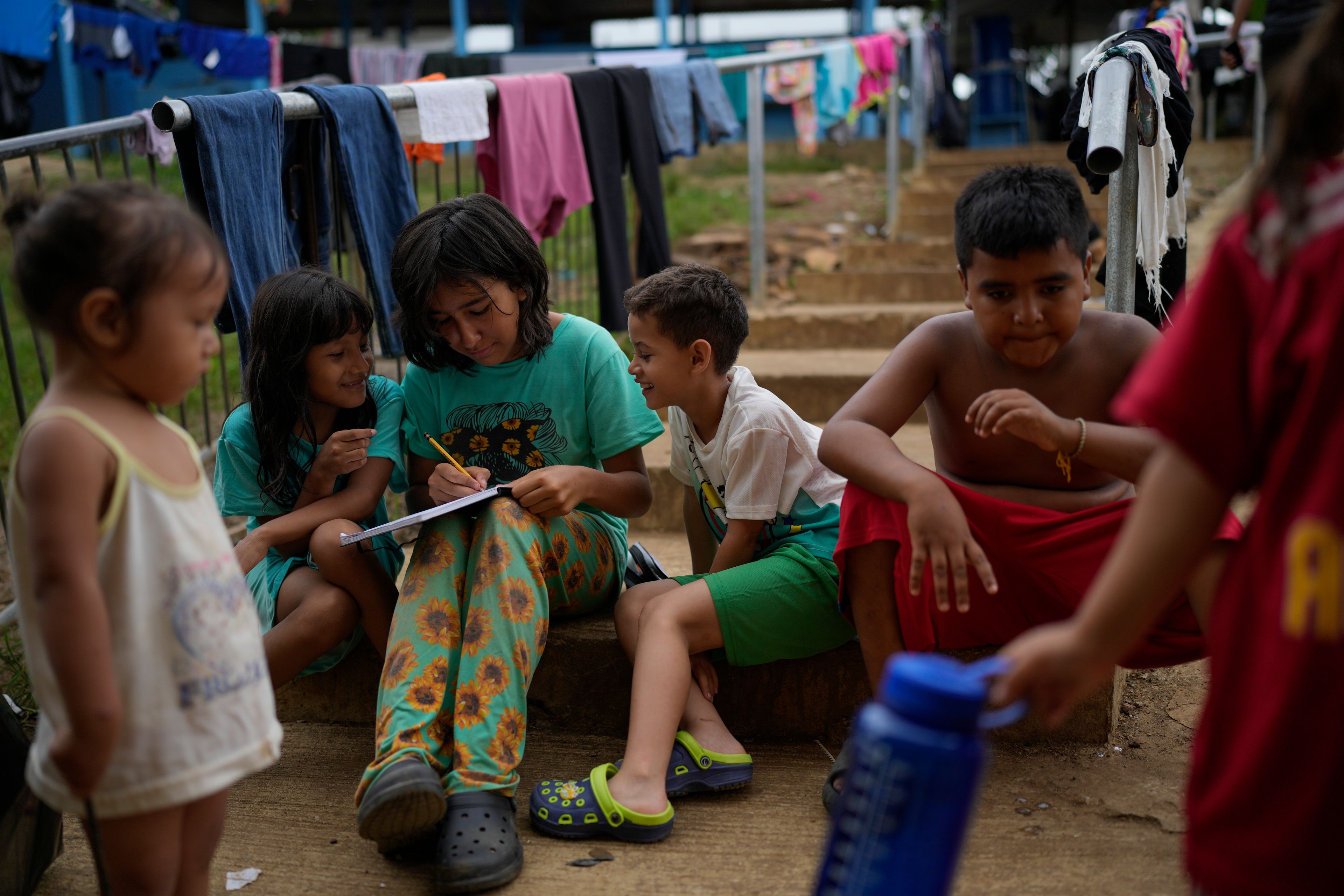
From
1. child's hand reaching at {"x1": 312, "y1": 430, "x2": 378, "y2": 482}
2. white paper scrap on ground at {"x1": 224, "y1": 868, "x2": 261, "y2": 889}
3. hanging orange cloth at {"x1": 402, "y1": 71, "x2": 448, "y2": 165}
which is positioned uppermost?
hanging orange cloth at {"x1": 402, "y1": 71, "x2": 448, "y2": 165}

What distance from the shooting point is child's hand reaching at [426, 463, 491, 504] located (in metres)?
2.16

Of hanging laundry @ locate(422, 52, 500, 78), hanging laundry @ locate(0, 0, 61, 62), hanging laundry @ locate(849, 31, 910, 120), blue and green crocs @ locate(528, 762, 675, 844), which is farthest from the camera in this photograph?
hanging laundry @ locate(422, 52, 500, 78)

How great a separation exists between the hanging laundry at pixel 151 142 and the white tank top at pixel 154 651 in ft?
5.56

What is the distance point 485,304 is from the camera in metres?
2.25

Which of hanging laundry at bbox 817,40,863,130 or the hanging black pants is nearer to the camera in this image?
the hanging black pants

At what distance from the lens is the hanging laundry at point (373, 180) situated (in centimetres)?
286

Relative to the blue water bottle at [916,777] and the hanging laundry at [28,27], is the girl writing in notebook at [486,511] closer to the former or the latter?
the blue water bottle at [916,777]

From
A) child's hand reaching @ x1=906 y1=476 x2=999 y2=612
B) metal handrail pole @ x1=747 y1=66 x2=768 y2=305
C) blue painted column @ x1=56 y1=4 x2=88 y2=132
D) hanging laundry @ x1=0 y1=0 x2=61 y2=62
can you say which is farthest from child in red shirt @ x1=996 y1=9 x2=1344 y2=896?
blue painted column @ x1=56 y1=4 x2=88 y2=132

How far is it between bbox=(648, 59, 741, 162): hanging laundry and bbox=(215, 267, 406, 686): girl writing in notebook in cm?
263

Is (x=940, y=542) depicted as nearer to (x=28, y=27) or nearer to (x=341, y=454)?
(x=341, y=454)

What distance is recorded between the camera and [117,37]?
29.4 ft

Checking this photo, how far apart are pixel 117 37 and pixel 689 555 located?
8.40 metres

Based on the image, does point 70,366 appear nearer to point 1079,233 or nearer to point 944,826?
point 944,826

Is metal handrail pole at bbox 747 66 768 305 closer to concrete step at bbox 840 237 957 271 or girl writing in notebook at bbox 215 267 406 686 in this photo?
concrete step at bbox 840 237 957 271
